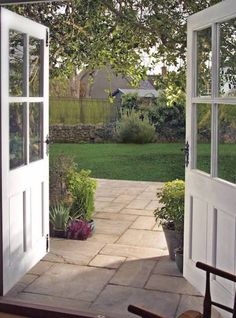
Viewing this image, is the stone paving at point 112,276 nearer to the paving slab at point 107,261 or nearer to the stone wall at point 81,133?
the paving slab at point 107,261

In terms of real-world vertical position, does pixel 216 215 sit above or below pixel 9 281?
above

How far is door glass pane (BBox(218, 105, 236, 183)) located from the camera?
109 inches

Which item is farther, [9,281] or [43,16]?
[43,16]

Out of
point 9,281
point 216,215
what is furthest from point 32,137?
point 216,215

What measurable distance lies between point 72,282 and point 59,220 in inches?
50.6

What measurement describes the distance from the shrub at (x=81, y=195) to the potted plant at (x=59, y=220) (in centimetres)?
22

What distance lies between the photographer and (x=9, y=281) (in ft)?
10.5

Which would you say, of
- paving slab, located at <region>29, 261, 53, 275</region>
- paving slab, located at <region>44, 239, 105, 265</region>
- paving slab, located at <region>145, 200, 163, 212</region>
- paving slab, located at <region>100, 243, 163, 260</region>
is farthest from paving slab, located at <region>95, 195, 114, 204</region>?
paving slab, located at <region>29, 261, 53, 275</region>

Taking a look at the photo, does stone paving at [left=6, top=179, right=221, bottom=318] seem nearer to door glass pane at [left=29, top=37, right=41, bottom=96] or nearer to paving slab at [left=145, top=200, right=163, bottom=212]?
paving slab at [left=145, top=200, right=163, bottom=212]

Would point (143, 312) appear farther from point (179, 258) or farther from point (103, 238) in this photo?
point (103, 238)

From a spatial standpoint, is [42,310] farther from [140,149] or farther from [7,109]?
[140,149]

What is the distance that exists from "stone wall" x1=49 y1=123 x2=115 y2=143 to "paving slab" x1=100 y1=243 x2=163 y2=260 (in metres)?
8.72

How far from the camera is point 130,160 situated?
35.6ft

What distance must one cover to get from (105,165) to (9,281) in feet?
23.4
